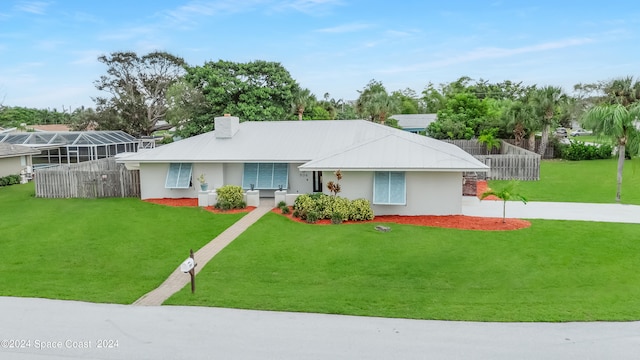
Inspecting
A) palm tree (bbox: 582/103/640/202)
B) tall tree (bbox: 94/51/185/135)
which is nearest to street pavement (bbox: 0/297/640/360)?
palm tree (bbox: 582/103/640/202)

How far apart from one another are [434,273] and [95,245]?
11261 mm

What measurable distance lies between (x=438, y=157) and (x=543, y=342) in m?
11.6

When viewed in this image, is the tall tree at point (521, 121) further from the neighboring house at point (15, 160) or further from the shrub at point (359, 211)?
the neighboring house at point (15, 160)

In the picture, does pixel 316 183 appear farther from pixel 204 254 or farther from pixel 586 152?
pixel 586 152

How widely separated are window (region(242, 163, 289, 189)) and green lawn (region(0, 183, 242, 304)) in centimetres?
299

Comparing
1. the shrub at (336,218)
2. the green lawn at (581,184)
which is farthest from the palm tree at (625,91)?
the shrub at (336,218)

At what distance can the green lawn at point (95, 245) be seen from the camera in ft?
38.0

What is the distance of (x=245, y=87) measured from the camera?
3697cm

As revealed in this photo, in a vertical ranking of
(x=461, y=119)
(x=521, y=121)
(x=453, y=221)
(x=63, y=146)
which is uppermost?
(x=461, y=119)

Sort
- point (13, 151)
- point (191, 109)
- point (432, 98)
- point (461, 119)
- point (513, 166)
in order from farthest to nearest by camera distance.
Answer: point (432, 98) < point (461, 119) < point (191, 109) < point (13, 151) < point (513, 166)

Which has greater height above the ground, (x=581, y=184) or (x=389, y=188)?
(x=389, y=188)

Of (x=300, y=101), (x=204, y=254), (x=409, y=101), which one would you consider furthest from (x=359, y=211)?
(x=409, y=101)

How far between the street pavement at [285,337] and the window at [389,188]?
9280 mm

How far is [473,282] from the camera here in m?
11.2
